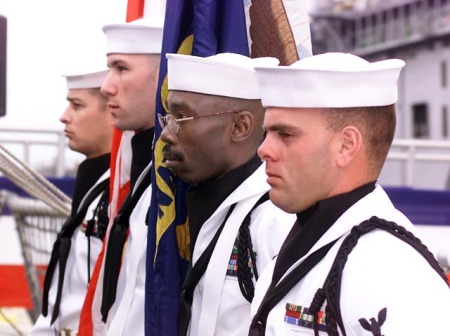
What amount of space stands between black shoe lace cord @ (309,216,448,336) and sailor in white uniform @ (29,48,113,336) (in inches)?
77.3

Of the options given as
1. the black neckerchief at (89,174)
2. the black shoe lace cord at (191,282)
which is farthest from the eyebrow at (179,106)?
the black neckerchief at (89,174)

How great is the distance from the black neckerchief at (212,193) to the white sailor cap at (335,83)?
64 cm

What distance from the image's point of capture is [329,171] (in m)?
2.01

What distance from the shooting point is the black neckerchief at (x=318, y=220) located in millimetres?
2016

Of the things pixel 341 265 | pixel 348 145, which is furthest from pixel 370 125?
pixel 341 265

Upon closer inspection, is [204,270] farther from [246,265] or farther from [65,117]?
[65,117]

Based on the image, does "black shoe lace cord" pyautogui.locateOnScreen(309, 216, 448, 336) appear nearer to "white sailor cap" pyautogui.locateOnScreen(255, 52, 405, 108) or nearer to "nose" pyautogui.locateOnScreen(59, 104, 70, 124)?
"white sailor cap" pyautogui.locateOnScreen(255, 52, 405, 108)

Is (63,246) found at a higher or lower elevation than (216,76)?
lower

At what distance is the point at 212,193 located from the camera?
2.73 m

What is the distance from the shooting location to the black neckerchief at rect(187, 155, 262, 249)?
2.72 metres

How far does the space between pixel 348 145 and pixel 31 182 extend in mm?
2889

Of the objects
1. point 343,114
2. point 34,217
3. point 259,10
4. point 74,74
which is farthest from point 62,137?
point 343,114

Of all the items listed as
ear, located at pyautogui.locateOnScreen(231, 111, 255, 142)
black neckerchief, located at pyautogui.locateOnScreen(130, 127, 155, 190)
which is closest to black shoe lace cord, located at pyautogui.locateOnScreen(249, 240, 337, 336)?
ear, located at pyautogui.locateOnScreen(231, 111, 255, 142)

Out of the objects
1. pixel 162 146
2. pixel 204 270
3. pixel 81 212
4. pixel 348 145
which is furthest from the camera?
pixel 81 212
